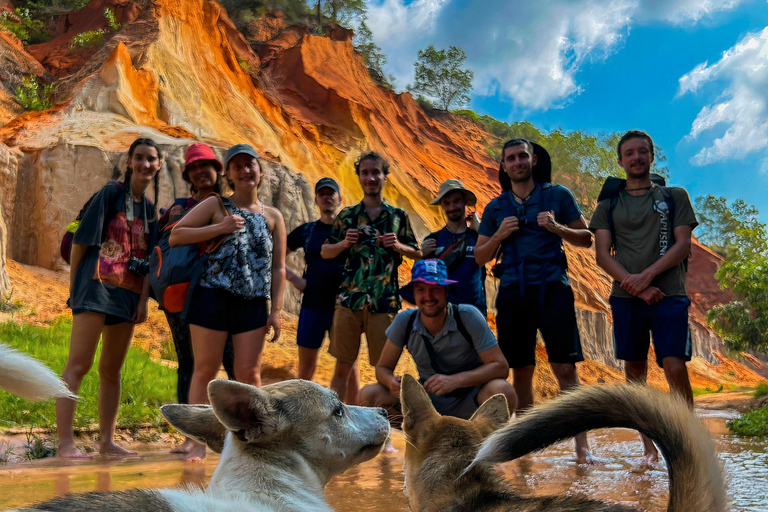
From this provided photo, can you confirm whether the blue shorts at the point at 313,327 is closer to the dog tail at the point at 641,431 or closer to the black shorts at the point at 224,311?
the black shorts at the point at 224,311

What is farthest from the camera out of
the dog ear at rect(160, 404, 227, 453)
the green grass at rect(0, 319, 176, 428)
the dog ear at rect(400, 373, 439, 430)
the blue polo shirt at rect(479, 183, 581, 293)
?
the green grass at rect(0, 319, 176, 428)

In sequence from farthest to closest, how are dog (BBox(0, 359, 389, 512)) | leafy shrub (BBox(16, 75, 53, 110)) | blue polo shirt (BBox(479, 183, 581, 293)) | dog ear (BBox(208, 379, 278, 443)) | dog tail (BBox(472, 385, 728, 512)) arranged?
leafy shrub (BBox(16, 75, 53, 110))
blue polo shirt (BBox(479, 183, 581, 293))
dog ear (BBox(208, 379, 278, 443))
dog (BBox(0, 359, 389, 512))
dog tail (BBox(472, 385, 728, 512))

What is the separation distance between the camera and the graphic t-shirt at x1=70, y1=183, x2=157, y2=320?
517 cm

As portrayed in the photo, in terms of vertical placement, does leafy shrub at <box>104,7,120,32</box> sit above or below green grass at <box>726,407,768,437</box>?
above

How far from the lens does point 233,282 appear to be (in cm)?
497

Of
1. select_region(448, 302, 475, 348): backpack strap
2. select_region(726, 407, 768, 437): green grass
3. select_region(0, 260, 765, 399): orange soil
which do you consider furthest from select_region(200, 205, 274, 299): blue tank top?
select_region(0, 260, 765, 399): orange soil

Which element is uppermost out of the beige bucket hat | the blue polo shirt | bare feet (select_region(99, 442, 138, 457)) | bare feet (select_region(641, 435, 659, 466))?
the beige bucket hat

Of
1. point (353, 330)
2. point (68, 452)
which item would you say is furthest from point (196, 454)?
point (353, 330)

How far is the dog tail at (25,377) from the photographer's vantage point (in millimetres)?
2277

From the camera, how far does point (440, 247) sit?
22.1 feet

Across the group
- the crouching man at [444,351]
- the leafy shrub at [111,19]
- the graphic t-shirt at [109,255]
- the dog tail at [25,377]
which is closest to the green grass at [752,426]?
the crouching man at [444,351]

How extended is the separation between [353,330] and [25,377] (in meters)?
4.24

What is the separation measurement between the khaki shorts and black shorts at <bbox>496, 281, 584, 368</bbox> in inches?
48.9

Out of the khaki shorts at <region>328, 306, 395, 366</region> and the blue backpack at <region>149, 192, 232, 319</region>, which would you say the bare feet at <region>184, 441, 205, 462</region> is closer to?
the blue backpack at <region>149, 192, 232, 319</region>
